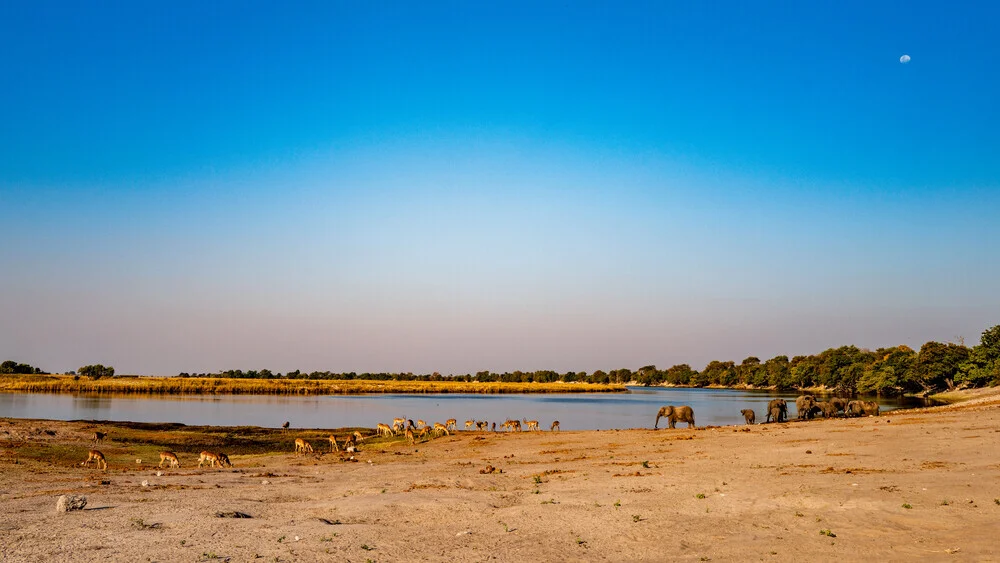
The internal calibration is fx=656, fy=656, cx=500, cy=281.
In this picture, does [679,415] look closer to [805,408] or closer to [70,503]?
[805,408]

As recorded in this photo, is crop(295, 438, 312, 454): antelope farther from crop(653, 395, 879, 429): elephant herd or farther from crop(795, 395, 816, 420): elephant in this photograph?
crop(795, 395, 816, 420): elephant

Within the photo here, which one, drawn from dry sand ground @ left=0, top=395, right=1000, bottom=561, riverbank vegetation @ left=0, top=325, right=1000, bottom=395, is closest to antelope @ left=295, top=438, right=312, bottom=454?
dry sand ground @ left=0, top=395, right=1000, bottom=561

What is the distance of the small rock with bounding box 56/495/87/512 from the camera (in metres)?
13.3

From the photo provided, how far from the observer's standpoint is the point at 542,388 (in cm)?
15288

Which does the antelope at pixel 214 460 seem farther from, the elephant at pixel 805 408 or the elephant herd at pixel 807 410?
the elephant at pixel 805 408

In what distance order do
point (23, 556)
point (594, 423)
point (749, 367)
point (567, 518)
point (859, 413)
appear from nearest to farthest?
point (23, 556) → point (567, 518) → point (859, 413) → point (594, 423) → point (749, 367)

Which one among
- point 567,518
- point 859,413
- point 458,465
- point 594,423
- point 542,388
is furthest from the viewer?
point 542,388

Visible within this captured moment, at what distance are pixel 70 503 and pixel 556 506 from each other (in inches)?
398

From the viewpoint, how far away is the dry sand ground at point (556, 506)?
1064cm

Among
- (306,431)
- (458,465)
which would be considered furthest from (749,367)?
(458,465)

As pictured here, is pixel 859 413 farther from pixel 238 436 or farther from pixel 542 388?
pixel 542 388

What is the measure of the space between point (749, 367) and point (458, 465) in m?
169

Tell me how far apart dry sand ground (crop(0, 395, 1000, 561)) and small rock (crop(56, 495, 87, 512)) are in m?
0.32

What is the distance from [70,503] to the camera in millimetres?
13477
